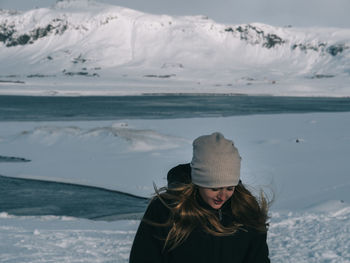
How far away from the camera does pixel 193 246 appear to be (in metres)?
2.18

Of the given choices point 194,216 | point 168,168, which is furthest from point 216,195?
point 168,168

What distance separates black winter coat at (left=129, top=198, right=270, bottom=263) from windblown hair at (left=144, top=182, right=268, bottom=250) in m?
0.03

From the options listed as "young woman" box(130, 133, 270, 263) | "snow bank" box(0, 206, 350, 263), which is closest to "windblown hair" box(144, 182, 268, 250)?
"young woman" box(130, 133, 270, 263)

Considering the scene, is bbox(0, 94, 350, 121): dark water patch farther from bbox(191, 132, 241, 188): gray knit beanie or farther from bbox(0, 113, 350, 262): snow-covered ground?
bbox(191, 132, 241, 188): gray knit beanie

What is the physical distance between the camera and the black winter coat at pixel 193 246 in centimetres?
216

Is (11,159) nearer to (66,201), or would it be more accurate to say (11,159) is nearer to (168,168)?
(168,168)

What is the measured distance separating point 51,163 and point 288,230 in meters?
10.3

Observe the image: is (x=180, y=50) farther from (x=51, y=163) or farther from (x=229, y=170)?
(x=229, y=170)

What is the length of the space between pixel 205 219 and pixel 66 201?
9.55m

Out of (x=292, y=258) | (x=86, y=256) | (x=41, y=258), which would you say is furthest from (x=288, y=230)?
(x=41, y=258)

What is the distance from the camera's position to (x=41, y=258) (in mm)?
5496

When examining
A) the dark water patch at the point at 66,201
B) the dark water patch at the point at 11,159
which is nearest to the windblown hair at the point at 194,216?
the dark water patch at the point at 66,201

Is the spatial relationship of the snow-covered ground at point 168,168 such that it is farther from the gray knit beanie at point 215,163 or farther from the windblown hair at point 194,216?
the gray knit beanie at point 215,163

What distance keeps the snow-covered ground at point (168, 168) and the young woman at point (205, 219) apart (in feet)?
11.4
